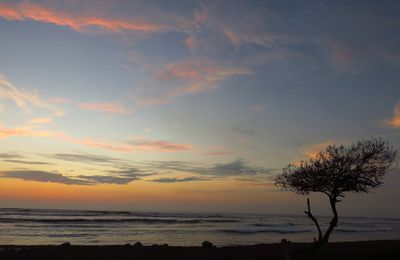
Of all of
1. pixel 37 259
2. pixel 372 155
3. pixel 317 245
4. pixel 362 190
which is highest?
pixel 372 155

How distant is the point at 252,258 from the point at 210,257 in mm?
3518

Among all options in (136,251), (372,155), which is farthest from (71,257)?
(372,155)

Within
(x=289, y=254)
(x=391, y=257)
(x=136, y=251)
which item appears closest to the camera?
(x=289, y=254)

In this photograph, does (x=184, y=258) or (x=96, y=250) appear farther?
(x=96, y=250)

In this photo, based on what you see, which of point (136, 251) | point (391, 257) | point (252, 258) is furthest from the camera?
point (136, 251)

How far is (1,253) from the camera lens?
26531mm

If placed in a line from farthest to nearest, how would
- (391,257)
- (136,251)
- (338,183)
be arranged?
(136,251) < (391,257) < (338,183)

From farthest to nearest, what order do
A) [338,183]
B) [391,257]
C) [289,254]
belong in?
[391,257] < [338,183] < [289,254]

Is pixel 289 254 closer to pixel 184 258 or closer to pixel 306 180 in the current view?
pixel 306 180

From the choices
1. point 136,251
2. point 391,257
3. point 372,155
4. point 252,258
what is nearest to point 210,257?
point 252,258

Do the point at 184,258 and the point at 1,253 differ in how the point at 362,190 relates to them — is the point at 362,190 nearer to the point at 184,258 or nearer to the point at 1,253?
the point at 184,258

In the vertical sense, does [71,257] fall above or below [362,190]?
below

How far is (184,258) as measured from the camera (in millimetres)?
25547

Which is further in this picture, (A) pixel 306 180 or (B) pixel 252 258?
(B) pixel 252 258
